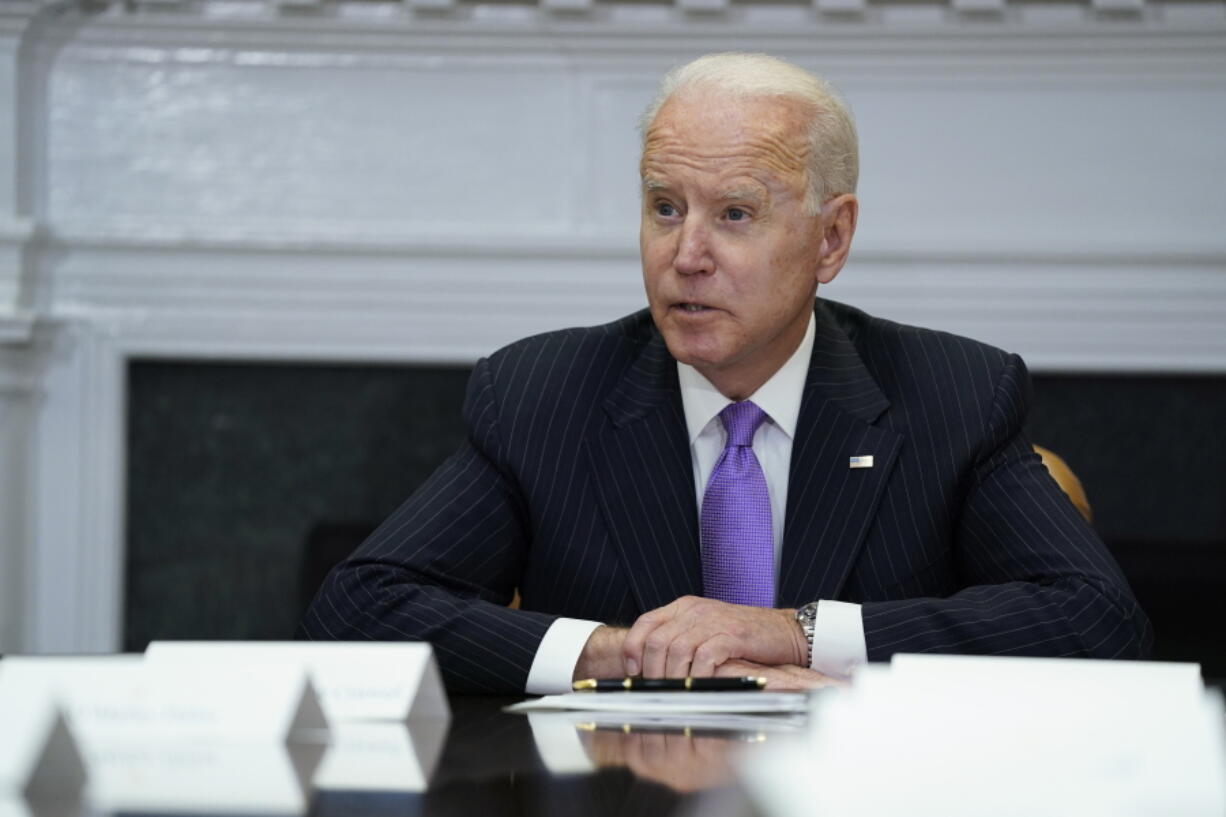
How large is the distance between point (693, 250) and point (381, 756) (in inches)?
45.7

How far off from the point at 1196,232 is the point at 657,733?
2667 mm

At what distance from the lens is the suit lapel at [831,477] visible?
2.21m

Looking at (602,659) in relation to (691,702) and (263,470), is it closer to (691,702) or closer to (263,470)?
(691,702)

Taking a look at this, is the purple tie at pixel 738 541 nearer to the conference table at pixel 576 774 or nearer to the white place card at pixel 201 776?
the conference table at pixel 576 774

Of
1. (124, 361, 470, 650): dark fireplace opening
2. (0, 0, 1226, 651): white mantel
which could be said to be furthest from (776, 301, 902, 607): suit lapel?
(124, 361, 470, 650): dark fireplace opening

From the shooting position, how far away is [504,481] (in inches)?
92.5

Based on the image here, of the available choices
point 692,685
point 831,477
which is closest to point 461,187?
point 831,477

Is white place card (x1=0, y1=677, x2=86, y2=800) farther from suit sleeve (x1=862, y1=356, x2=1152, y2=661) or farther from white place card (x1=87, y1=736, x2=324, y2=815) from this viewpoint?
suit sleeve (x1=862, y1=356, x2=1152, y2=661)

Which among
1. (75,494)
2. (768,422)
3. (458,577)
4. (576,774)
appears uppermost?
(576,774)

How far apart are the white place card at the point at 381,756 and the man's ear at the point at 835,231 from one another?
121cm

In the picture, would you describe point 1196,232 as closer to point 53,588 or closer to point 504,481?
point 504,481

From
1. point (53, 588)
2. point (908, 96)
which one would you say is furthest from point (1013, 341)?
point (53, 588)

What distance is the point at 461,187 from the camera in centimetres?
368

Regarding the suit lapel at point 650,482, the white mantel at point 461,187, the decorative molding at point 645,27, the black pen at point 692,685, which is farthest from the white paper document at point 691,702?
the decorative molding at point 645,27
